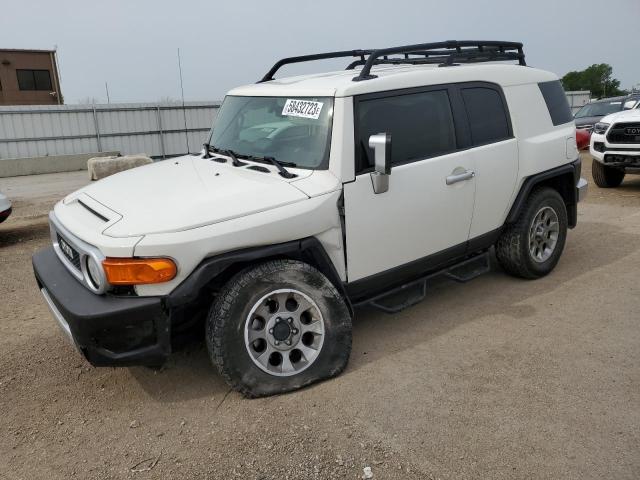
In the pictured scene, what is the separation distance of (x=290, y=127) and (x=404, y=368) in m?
1.81

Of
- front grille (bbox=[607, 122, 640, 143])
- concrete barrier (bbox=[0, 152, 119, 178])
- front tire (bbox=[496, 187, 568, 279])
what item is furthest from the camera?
concrete barrier (bbox=[0, 152, 119, 178])

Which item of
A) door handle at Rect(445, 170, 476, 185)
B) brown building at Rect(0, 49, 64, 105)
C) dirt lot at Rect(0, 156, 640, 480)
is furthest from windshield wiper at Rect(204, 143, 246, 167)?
brown building at Rect(0, 49, 64, 105)

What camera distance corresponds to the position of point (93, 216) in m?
3.34

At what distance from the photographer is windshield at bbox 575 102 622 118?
16.0m

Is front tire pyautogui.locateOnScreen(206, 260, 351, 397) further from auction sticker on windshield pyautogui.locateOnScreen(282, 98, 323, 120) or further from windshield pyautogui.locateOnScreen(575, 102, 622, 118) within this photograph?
windshield pyautogui.locateOnScreen(575, 102, 622, 118)

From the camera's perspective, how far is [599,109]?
16219mm

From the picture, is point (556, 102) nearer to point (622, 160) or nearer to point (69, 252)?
point (69, 252)

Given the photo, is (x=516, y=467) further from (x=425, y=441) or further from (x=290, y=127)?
(x=290, y=127)

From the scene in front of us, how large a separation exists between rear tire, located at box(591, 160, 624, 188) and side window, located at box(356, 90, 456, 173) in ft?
22.9

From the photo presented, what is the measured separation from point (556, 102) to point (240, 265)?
351 cm

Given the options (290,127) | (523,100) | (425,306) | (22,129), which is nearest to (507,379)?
(425,306)

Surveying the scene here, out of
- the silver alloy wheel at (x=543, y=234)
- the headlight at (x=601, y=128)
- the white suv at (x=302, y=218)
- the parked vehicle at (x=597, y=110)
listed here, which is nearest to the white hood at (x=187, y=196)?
the white suv at (x=302, y=218)

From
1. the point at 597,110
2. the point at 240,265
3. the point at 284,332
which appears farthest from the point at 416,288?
the point at 597,110

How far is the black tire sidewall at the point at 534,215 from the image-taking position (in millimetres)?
4816
